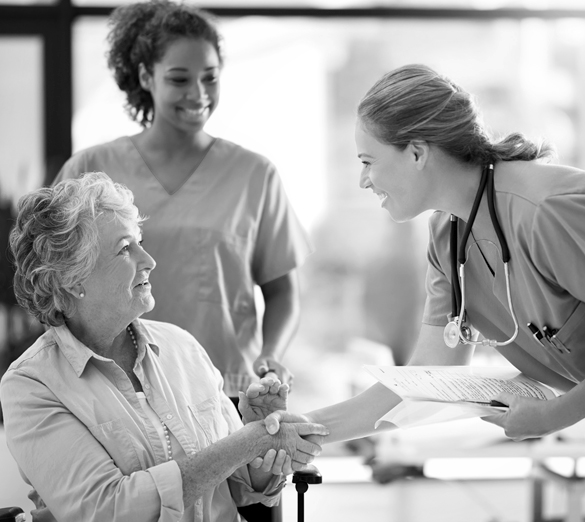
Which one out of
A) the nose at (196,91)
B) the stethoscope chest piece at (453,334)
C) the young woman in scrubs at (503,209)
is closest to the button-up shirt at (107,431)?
the young woman in scrubs at (503,209)

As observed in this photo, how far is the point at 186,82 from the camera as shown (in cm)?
223

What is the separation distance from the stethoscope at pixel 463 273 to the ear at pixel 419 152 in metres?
0.13

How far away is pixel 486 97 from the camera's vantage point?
4086 mm

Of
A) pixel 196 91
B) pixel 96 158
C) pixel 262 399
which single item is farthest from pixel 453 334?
pixel 96 158

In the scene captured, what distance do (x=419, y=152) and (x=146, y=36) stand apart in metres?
1.08

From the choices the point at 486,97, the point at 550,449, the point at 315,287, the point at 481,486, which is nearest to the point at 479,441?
the point at 550,449

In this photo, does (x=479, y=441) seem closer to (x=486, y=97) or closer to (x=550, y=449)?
(x=550, y=449)

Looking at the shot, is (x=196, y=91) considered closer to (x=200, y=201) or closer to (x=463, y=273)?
(x=200, y=201)

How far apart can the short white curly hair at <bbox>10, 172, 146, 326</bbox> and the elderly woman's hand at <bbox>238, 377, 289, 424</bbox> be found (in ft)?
1.50

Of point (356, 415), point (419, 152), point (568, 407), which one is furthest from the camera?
point (356, 415)

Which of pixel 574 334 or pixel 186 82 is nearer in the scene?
pixel 574 334

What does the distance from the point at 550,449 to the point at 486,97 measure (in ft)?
6.29

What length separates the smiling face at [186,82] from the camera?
2.23 m

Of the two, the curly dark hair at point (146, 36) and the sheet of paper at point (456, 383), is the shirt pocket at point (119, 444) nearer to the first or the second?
the sheet of paper at point (456, 383)
